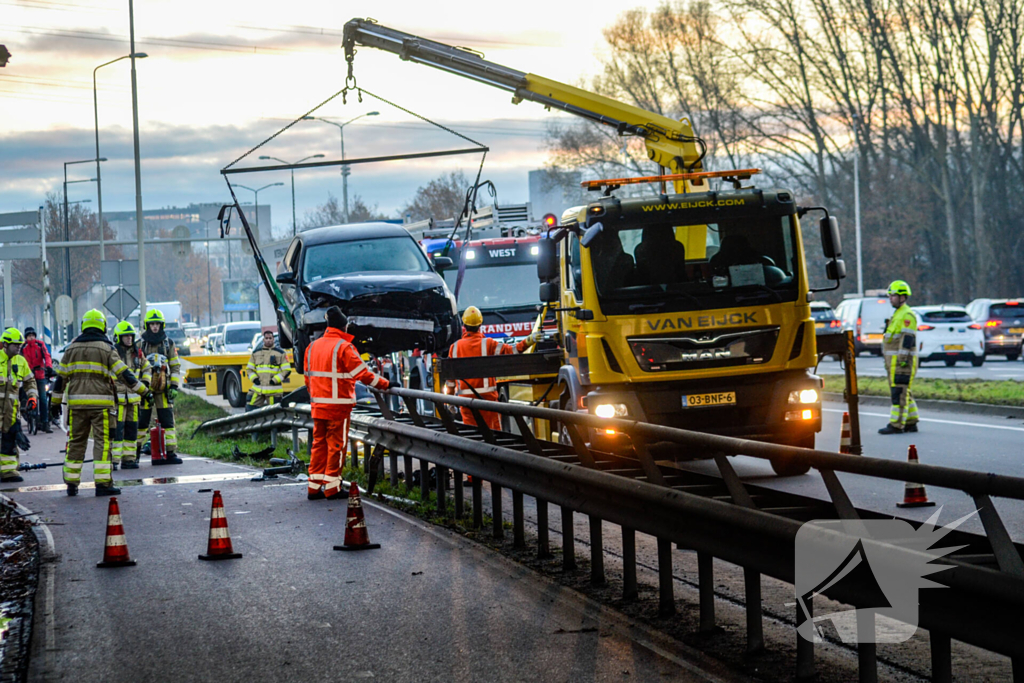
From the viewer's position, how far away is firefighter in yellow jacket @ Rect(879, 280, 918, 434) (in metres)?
15.5

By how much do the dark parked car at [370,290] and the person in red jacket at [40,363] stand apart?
8402 millimetres

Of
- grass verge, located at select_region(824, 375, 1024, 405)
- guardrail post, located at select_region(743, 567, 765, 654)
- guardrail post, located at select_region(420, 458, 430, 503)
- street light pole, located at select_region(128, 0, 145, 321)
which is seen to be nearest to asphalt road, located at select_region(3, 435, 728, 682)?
guardrail post, located at select_region(743, 567, 765, 654)

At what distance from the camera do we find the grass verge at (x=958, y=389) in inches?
754

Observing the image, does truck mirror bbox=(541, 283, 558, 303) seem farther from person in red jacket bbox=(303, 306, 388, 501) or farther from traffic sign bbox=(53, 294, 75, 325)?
traffic sign bbox=(53, 294, 75, 325)

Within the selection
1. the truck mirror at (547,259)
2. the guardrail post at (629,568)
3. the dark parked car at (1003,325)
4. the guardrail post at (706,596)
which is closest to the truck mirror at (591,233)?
the truck mirror at (547,259)

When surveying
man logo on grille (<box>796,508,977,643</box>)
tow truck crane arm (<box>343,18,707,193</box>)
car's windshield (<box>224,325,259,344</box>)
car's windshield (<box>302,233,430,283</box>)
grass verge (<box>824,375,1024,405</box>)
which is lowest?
grass verge (<box>824,375,1024,405</box>)

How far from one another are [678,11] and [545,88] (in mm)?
33736

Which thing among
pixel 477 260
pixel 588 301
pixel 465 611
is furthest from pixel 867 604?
pixel 477 260

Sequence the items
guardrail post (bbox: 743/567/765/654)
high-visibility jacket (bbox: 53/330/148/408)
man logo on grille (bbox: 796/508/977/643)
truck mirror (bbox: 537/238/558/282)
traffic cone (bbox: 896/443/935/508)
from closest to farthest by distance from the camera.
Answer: man logo on grille (bbox: 796/508/977/643) < guardrail post (bbox: 743/567/765/654) < traffic cone (bbox: 896/443/935/508) < truck mirror (bbox: 537/238/558/282) < high-visibility jacket (bbox: 53/330/148/408)

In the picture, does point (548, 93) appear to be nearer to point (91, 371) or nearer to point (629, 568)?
point (91, 371)

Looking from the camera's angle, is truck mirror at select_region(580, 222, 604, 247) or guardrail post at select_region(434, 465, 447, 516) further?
truck mirror at select_region(580, 222, 604, 247)

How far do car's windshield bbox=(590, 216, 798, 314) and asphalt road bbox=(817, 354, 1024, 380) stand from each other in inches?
616

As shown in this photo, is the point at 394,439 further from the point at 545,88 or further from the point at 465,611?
the point at 545,88

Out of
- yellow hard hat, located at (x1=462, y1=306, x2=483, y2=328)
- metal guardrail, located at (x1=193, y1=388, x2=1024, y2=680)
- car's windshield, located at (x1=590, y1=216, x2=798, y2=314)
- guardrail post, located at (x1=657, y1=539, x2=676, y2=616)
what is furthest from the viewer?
yellow hard hat, located at (x1=462, y1=306, x2=483, y2=328)
